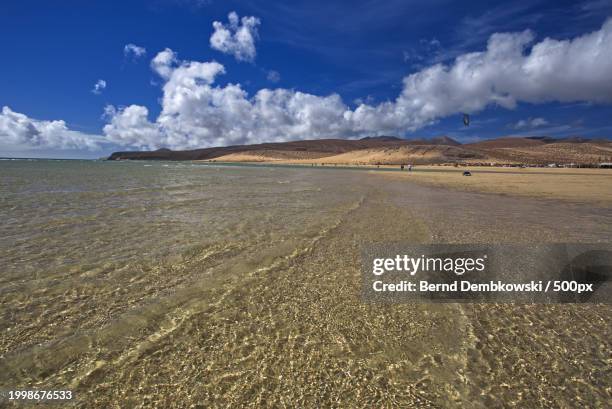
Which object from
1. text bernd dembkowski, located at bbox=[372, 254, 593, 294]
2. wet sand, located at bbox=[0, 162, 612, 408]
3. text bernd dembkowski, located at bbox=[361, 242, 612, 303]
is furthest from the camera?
text bernd dembkowski, located at bbox=[372, 254, 593, 294]

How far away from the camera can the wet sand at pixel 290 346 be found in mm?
3215

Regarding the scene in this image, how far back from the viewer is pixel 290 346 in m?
4.01

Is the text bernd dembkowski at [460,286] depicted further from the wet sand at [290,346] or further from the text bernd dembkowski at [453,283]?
the wet sand at [290,346]

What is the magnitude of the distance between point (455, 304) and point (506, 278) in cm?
199

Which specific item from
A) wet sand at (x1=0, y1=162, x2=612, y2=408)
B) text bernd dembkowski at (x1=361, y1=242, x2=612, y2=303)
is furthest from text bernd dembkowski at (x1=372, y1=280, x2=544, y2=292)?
wet sand at (x1=0, y1=162, x2=612, y2=408)

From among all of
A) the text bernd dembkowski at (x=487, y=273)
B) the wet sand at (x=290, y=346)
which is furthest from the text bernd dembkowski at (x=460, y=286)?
the wet sand at (x=290, y=346)

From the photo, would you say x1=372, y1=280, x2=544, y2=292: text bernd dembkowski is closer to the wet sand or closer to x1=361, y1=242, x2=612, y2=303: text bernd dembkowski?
x1=361, y1=242, x2=612, y2=303: text bernd dembkowski

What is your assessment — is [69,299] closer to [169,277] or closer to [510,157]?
[169,277]

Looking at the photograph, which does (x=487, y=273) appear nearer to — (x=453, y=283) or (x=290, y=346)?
(x=453, y=283)

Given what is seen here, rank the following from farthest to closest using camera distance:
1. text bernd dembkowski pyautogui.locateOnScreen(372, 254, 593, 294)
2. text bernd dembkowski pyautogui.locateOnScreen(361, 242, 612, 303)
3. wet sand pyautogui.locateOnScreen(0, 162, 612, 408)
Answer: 1. text bernd dembkowski pyautogui.locateOnScreen(372, 254, 593, 294)
2. text bernd dembkowski pyautogui.locateOnScreen(361, 242, 612, 303)
3. wet sand pyautogui.locateOnScreen(0, 162, 612, 408)

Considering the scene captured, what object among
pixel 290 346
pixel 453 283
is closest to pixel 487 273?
pixel 453 283

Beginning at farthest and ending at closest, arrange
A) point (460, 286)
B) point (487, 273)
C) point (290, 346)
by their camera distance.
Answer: point (487, 273) → point (460, 286) → point (290, 346)

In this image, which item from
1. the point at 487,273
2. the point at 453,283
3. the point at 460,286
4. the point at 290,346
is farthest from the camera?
the point at 487,273

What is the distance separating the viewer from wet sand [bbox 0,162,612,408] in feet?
10.5
